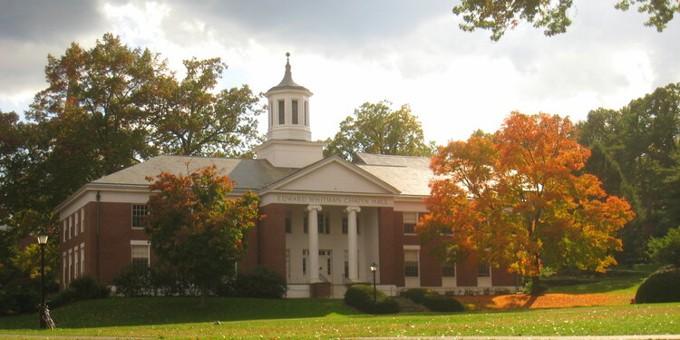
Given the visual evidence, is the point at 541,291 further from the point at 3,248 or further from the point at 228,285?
the point at 3,248

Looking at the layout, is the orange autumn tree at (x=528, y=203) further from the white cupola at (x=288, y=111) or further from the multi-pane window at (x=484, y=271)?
the white cupola at (x=288, y=111)

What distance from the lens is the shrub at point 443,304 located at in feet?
168

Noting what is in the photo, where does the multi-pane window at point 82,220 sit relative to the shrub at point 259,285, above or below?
above

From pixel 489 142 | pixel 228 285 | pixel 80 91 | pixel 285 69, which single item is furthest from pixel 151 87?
pixel 489 142

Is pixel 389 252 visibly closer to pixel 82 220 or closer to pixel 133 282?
pixel 133 282

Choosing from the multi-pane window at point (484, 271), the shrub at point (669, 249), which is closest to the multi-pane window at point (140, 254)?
the multi-pane window at point (484, 271)

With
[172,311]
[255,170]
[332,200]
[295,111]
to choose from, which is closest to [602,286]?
[332,200]

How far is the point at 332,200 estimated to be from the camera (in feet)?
188

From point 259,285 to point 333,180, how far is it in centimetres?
860

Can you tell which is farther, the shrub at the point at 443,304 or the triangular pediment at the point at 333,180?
the triangular pediment at the point at 333,180

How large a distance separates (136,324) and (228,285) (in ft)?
34.9

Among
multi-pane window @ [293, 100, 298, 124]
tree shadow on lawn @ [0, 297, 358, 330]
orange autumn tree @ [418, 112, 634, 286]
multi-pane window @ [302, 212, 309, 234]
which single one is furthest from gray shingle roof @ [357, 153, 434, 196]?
tree shadow on lawn @ [0, 297, 358, 330]

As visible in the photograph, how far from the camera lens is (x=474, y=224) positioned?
53875 mm

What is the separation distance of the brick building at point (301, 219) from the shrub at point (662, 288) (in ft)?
37.0
